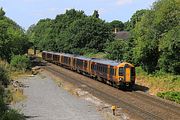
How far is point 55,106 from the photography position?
31562 mm

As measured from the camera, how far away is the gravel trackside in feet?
88.2

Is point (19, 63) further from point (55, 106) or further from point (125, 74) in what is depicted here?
point (55, 106)

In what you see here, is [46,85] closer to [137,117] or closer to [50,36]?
[137,117]

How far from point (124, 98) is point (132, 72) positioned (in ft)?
21.5

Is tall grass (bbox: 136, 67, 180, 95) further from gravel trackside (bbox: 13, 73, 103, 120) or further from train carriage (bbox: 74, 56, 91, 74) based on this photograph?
train carriage (bbox: 74, 56, 91, 74)

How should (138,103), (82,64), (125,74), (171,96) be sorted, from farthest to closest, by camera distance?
(82,64) → (125,74) → (171,96) → (138,103)

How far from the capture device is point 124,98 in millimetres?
37688

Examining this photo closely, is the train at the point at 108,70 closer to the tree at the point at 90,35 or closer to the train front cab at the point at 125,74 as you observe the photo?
the train front cab at the point at 125,74

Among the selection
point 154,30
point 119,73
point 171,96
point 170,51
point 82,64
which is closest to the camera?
point 171,96

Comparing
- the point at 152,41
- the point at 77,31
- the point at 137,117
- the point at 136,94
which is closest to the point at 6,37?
the point at 77,31

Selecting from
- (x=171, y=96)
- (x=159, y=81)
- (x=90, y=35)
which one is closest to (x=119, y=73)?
(x=159, y=81)

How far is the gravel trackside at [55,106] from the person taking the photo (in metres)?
26.9

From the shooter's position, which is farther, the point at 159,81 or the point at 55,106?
the point at 159,81

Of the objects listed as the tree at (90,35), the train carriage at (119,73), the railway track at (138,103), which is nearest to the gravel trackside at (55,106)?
the railway track at (138,103)
